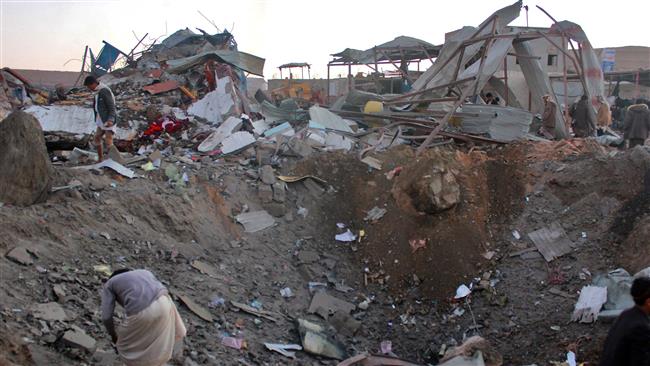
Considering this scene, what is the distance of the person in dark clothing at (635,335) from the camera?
2.61 m

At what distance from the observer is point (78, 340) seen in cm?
363

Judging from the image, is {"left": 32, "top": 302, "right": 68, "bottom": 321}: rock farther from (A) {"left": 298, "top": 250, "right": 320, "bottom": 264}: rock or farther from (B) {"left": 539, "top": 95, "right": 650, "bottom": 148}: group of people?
(B) {"left": 539, "top": 95, "right": 650, "bottom": 148}: group of people

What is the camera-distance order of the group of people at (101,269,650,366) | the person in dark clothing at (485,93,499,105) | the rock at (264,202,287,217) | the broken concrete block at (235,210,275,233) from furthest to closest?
1. the person in dark clothing at (485,93,499,105)
2. the rock at (264,202,287,217)
3. the broken concrete block at (235,210,275,233)
4. the group of people at (101,269,650,366)

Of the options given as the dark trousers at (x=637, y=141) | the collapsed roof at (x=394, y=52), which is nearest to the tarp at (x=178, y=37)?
the collapsed roof at (x=394, y=52)

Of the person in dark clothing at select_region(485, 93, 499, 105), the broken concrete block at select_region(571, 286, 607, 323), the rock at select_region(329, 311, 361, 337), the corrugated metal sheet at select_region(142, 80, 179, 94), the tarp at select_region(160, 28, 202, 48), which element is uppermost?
the tarp at select_region(160, 28, 202, 48)

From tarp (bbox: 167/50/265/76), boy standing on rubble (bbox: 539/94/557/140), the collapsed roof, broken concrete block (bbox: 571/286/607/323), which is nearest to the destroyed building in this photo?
broken concrete block (bbox: 571/286/607/323)

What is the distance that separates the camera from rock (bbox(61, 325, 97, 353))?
11.8ft

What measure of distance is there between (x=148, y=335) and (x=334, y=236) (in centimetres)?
379

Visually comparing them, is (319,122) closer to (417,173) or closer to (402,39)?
(417,173)

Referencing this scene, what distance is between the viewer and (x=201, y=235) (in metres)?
5.96

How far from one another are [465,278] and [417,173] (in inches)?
60.6

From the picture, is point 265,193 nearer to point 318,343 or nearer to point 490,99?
point 318,343

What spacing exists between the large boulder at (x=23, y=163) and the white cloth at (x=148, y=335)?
8.40 feet

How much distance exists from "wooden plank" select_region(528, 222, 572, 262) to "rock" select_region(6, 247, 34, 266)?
16.7 feet
